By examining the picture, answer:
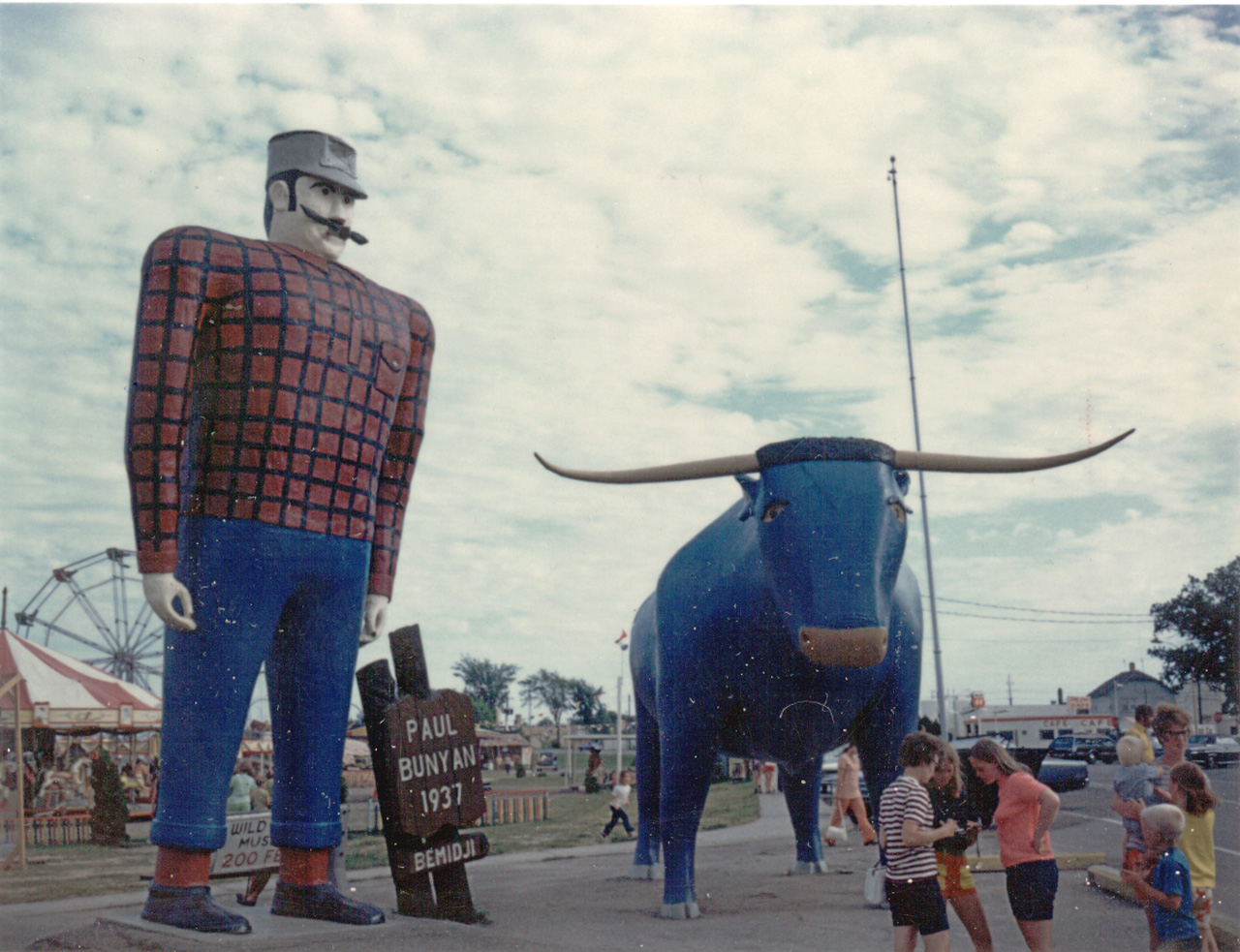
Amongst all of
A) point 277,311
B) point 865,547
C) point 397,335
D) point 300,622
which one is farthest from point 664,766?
point 277,311

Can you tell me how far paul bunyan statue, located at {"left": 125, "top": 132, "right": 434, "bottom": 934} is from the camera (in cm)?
401

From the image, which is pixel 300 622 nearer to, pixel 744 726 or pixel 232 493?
pixel 232 493

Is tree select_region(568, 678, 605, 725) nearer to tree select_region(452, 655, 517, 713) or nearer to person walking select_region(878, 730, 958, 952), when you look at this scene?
tree select_region(452, 655, 517, 713)

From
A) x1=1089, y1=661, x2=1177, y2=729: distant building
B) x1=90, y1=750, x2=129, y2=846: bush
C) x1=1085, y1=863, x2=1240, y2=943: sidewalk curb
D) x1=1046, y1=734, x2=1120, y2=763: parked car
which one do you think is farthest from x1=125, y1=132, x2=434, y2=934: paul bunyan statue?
x1=1089, y1=661, x2=1177, y2=729: distant building

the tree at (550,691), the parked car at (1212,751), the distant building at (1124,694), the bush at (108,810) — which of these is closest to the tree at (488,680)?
the tree at (550,691)

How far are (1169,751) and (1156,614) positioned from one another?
5.34 ft

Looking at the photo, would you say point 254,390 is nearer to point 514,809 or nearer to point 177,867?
point 177,867

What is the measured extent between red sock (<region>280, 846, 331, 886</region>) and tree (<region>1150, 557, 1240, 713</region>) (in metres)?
4.54

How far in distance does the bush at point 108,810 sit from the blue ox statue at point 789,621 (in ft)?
23.2

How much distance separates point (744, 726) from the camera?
589 cm

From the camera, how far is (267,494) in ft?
13.8

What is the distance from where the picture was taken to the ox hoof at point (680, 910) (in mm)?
5621

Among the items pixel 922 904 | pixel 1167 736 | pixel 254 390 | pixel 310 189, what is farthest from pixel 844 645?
pixel 310 189

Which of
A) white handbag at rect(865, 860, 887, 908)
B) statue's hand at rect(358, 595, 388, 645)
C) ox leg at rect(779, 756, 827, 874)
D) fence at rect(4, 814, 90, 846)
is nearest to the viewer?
statue's hand at rect(358, 595, 388, 645)
